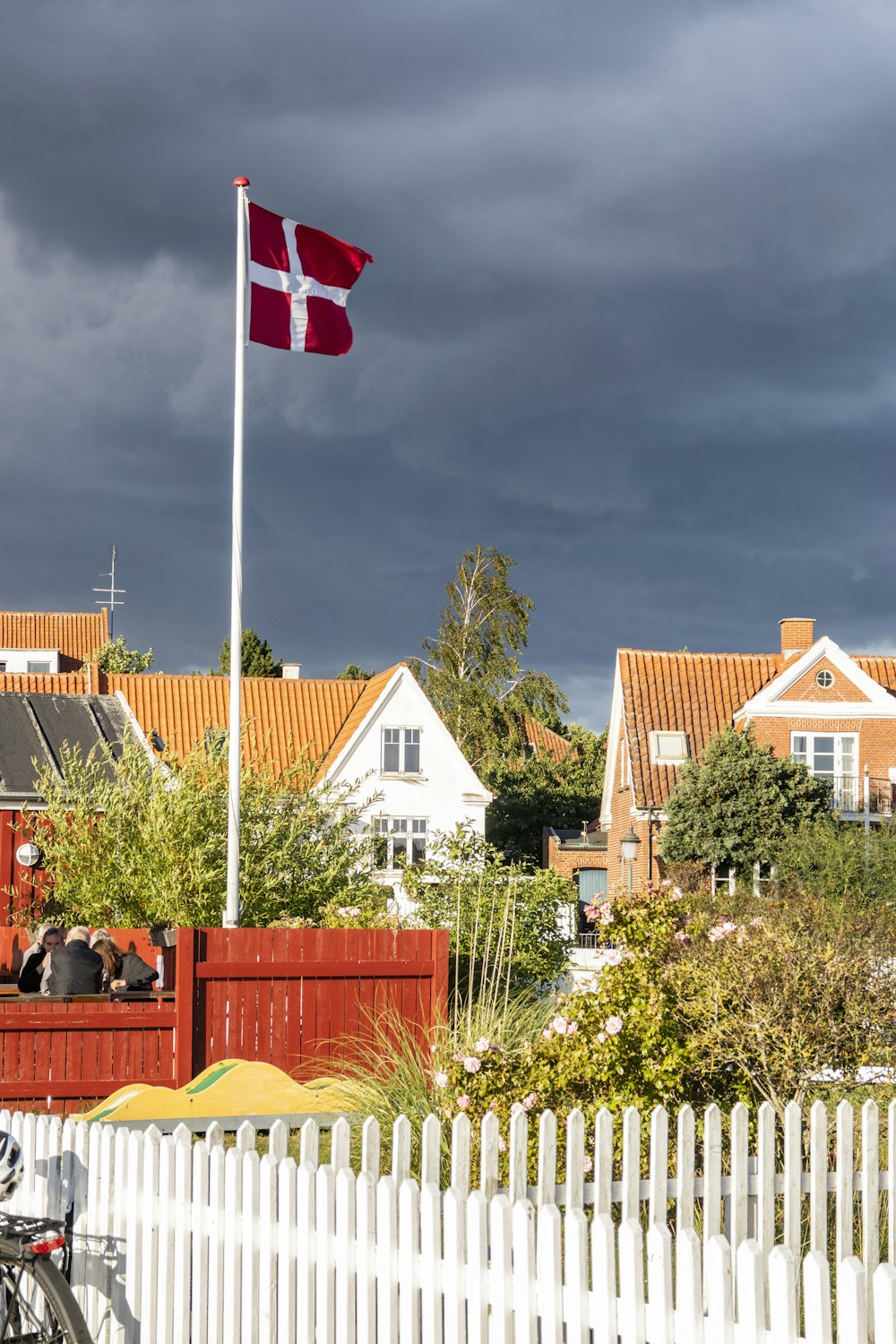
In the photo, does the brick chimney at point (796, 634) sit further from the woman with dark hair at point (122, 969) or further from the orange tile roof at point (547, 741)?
the woman with dark hair at point (122, 969)

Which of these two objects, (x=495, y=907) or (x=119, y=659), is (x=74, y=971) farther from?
(x=119, y=659)

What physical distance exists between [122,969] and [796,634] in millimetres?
37545

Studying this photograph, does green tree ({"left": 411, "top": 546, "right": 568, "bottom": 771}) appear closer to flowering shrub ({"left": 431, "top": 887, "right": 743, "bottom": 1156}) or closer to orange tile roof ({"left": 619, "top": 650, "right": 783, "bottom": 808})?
orange tile roof ({"left": 619, "top": 650, "right": 783, "bottom": 808})

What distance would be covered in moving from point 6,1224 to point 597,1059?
367cm

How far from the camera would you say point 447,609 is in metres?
55.9

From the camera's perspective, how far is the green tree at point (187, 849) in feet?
52.5

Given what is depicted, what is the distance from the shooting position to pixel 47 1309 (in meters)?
5.89

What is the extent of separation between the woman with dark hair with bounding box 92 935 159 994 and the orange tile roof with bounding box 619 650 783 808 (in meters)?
30.4

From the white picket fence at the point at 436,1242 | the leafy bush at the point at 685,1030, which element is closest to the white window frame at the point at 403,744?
the leafy bush at the point at 685,1030

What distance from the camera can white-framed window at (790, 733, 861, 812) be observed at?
44.9 metres

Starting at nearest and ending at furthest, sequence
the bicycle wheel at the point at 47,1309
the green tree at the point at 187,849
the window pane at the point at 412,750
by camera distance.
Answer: the bicycle wheel at the point at 47,1309 < the green tree at the point at 187,849 < the window pane at the point at 412,750

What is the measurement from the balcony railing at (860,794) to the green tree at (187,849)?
1178 inches

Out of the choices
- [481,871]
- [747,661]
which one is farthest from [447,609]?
[481,871]

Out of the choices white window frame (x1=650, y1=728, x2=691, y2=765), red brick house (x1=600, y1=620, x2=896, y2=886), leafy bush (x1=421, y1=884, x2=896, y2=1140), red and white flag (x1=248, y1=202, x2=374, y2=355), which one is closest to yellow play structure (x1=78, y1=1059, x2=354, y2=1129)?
leafy bush (x1=421, y1=884, x2=896, y2=1140)
